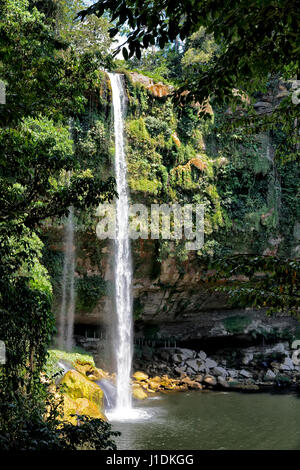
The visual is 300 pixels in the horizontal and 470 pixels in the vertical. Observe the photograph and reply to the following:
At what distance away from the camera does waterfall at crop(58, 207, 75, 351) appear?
46.4 ft

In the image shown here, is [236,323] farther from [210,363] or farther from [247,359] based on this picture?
[210,363]

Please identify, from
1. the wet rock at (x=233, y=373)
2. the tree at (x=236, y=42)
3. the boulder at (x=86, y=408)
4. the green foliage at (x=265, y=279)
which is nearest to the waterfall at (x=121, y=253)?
the wet rock at (x=233, y=373)

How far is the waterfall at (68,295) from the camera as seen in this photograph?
14148 mm

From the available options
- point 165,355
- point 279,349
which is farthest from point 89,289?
point 279,349

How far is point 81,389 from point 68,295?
589 cm

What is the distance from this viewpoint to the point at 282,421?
35.2 ft

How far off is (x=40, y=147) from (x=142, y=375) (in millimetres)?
12933

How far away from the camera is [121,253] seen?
49.0ft

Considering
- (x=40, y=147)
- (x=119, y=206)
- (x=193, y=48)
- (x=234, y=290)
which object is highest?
(x=193, y=48)

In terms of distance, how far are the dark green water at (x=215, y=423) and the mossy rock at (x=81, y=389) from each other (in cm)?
92

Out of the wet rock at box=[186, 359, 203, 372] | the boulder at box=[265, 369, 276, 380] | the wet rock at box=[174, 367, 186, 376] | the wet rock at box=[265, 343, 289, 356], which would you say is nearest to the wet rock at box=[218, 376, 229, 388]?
the wet rock at box=[186, 359, 203, 372]

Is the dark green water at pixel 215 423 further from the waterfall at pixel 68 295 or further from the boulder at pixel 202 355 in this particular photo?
the waterfall at pixel 68 295
